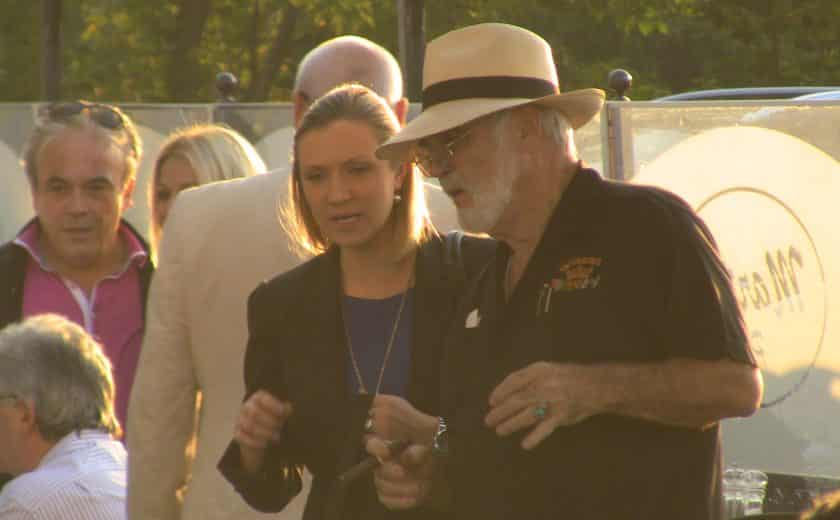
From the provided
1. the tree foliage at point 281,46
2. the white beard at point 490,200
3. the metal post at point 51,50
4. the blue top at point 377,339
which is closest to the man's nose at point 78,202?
the blue top at point 377,339

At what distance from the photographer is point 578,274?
296cm

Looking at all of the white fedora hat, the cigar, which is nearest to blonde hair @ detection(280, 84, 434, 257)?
the white fedora hat

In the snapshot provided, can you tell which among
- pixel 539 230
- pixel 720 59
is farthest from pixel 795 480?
pixel 720 59

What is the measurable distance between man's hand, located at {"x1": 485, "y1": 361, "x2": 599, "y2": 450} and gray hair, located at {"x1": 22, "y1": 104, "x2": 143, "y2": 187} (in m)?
2.87

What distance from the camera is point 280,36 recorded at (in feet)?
84.3

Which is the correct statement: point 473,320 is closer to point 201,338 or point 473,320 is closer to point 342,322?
point 342,322

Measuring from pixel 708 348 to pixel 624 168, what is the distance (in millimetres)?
3844

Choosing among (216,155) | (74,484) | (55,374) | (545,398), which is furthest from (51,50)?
(545,398)

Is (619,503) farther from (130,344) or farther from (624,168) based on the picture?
(624,168)

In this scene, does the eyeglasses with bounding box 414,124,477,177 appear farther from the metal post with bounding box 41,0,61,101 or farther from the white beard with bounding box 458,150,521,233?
the metal post with bounding box 41,0,61,101

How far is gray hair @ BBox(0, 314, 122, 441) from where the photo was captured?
4617 mm

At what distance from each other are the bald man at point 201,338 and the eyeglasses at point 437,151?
2.97 feet

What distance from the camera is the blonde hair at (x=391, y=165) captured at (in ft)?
12.1

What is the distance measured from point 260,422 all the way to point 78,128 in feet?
7.39
